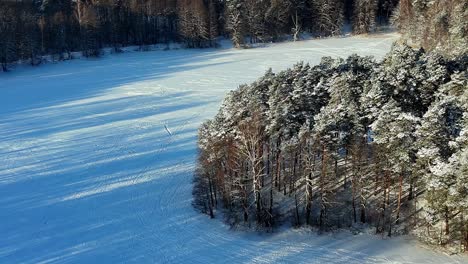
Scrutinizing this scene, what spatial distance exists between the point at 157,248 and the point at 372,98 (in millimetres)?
18721

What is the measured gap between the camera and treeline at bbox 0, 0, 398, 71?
102188 millimetres

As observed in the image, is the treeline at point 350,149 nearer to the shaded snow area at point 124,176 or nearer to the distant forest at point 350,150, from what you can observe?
the distant forest at point 350,150

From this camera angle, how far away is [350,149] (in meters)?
31.2

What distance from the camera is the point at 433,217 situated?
28.7 meters

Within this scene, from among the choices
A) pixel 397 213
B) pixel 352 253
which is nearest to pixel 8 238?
pixel 352 253

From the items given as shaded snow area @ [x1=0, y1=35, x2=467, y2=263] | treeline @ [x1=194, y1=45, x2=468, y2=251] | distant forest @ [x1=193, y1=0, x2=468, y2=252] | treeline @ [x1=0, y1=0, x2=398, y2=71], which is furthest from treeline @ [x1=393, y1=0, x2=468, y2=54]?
treeline @ [x1=194, y1=45, x2=468, y2=251]

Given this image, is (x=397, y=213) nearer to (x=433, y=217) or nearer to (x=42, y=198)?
(x=433, y=217)

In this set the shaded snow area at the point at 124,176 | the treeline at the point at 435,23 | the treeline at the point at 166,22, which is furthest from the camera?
the treeline at the point at 166,22

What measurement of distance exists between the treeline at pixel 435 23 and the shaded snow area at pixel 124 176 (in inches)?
307

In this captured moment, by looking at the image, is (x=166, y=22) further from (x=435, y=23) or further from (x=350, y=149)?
(x=350, y=149)

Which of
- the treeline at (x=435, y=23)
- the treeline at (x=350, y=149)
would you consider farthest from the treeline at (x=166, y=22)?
the treeline at (x=350, y=149)

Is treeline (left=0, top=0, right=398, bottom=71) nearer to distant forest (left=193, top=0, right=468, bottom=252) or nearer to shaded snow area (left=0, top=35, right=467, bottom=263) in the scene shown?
shaded snow area (left=0, top=35, right=467, bottom=263)

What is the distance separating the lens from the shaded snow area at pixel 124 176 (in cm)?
3148

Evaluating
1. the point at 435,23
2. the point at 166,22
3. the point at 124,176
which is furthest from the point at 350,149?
the point at 166,22
